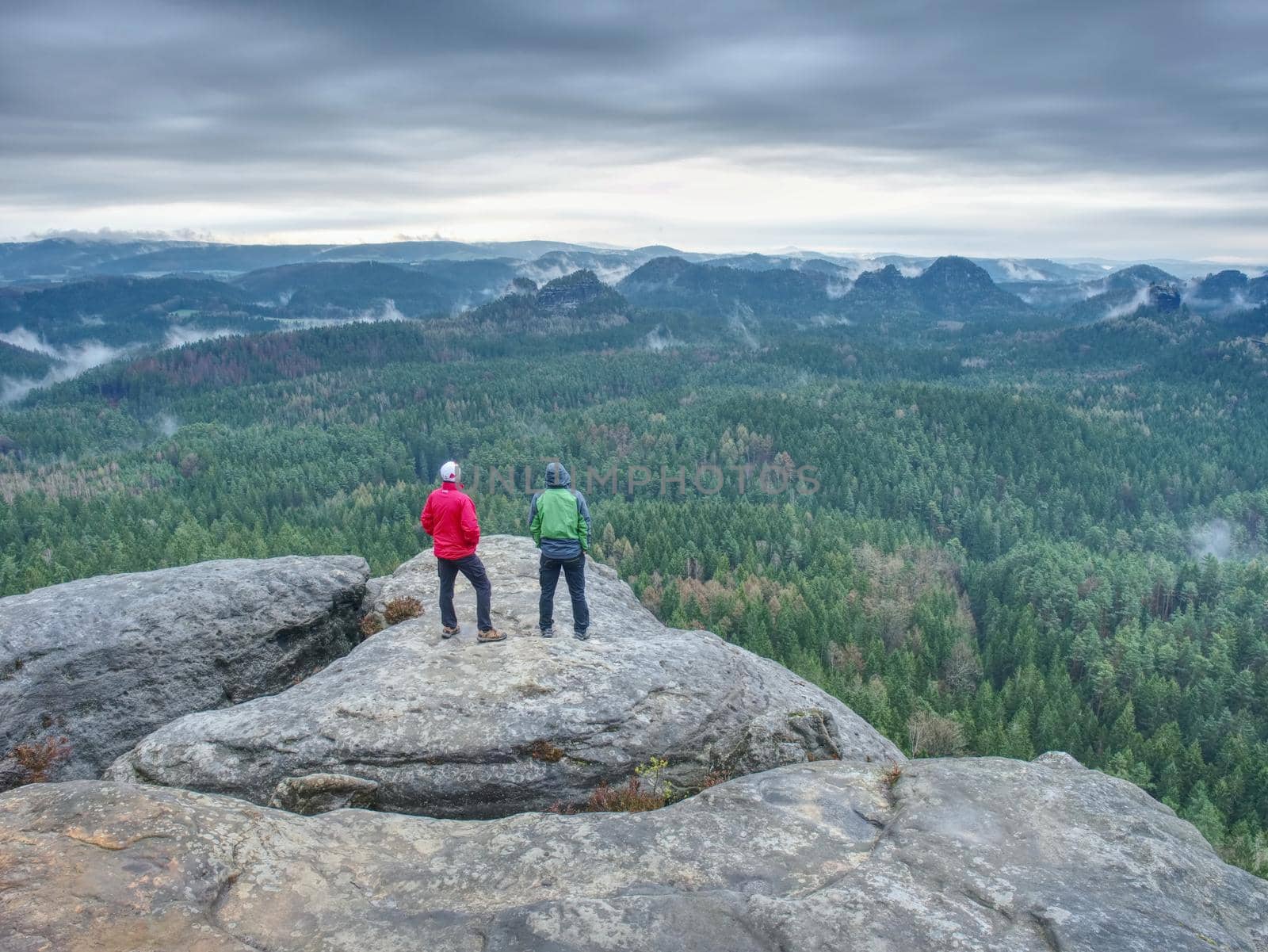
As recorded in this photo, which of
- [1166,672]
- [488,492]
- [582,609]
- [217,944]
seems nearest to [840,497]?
[488,492]

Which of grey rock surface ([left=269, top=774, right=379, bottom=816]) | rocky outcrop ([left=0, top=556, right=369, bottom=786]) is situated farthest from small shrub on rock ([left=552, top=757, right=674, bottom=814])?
rocky outcrop ([left=0, top=556, right=369, bottom=786])

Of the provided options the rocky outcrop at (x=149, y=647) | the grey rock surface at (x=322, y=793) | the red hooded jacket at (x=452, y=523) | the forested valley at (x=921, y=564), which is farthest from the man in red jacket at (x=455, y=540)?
the forested valley at (x=921, y=564)

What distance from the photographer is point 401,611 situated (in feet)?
93.1

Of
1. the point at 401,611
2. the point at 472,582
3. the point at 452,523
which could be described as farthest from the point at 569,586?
the point at 401,611

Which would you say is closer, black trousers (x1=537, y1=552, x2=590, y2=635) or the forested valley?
black trousers (x1=537, y1=552, x2=590, y2=635)

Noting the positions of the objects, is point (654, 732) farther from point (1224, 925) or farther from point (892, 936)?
point (1224, 925)

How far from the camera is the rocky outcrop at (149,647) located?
949 inches

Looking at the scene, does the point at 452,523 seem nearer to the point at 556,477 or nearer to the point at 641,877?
the point at 556,477

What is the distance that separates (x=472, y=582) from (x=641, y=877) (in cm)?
1198

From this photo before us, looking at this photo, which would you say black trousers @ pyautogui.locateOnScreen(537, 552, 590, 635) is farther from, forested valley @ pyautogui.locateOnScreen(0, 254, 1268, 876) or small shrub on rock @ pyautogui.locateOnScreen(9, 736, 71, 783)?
forested valley @ pyautogui.locateOnScreen(0, 254, 1268, 876)

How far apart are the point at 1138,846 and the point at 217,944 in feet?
55.6

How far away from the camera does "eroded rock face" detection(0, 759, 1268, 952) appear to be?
12.8 m

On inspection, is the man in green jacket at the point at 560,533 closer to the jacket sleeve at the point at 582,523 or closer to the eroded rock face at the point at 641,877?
the jacket sleeve at the point at 582,523

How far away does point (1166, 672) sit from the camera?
87375mm
